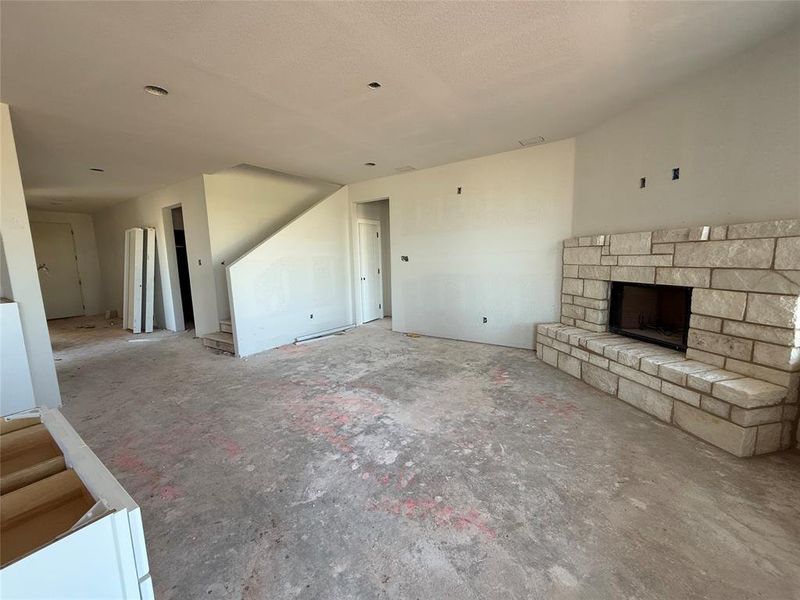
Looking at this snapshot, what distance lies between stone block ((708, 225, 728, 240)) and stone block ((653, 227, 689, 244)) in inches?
6.8

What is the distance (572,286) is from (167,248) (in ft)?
22.2

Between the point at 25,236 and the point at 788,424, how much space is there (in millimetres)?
6099

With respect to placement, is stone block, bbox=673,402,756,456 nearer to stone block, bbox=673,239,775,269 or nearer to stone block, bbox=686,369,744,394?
stone block, bbox=686,369,744,394

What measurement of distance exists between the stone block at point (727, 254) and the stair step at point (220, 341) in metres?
5.16

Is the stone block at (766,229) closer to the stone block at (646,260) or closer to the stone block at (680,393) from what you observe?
the stone block at (646,260)

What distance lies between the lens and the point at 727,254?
2.44 meters

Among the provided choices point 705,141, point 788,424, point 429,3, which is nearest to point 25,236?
point 429,3

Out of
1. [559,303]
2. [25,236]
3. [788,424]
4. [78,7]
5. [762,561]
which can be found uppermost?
[78,7]

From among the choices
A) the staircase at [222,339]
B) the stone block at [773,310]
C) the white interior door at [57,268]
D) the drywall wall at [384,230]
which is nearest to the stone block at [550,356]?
the stone block at [773,310]

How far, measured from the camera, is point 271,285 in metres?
5.02

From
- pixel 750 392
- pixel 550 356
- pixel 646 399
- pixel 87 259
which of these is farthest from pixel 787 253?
pixel 87 259

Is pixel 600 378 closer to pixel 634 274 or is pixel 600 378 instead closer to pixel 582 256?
pixel 634 274

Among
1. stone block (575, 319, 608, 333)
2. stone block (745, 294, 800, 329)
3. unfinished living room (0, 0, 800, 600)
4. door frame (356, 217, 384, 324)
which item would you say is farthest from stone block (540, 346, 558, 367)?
door frame (356, 217, 384, 324)

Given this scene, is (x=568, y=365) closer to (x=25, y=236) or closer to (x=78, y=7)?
(x=78, y=7)
